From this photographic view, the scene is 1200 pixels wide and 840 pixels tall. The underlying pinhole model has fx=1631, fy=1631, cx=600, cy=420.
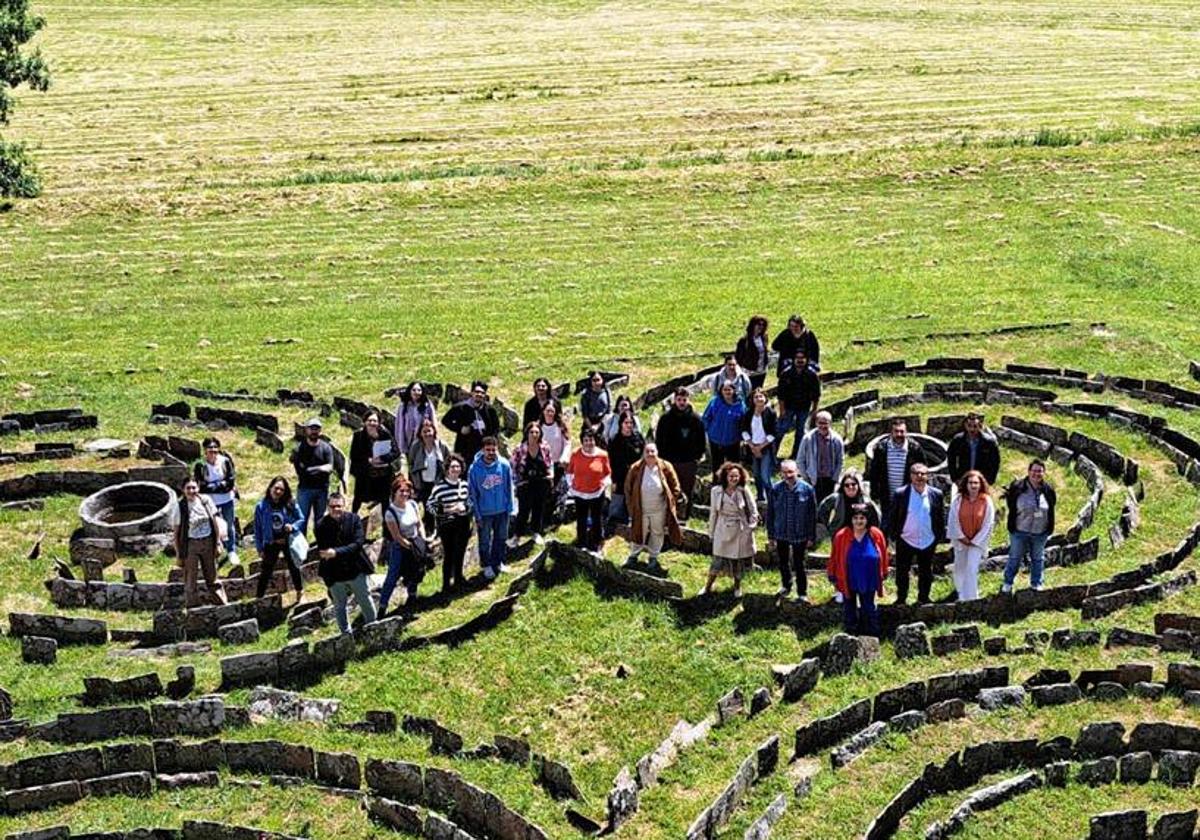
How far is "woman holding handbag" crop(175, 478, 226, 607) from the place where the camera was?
2520 centimetres

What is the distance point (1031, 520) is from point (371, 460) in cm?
1105

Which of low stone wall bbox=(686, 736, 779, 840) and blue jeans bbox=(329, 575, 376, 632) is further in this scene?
blue jeans bbox=(329, 575, 376, 632)

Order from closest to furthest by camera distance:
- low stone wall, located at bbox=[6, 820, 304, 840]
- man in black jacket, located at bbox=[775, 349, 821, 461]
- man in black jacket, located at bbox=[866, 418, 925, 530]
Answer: low stone wall, located at bbox=[6, 820, 304, 840] < man in black jacket, located at bbox=[866, 418, 925, 530] < man in black jacket, located at bbox=[775, 349, 821, 461]

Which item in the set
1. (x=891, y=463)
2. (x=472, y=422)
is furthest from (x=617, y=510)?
(x=891, y=463)

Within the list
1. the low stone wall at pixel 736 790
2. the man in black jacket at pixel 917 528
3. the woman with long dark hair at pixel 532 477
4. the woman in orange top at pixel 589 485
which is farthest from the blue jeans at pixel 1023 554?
the woman with long dark hair at pixel 532 477

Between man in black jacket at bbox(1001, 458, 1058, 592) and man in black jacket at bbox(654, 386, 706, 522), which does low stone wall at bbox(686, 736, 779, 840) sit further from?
man in black jacket at bbox(654, 386, 706, 522)

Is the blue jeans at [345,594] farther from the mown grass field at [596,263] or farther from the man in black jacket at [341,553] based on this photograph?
the mown grass field at [596,263]

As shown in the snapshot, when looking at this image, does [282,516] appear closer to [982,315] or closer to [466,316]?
[466,316]

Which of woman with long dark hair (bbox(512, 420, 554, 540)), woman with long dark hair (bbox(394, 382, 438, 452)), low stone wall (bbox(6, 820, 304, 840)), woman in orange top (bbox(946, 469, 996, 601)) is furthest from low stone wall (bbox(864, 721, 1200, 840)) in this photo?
woman with long dark hair (bbox(394, 382, 438, 452))

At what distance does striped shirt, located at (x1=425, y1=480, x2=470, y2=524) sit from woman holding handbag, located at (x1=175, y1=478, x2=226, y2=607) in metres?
3.50

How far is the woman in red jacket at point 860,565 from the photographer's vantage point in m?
23.1

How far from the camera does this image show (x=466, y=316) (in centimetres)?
4516

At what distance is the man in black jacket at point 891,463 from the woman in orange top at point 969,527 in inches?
68.7

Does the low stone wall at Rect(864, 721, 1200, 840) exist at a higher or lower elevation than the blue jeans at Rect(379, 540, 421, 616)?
lower
